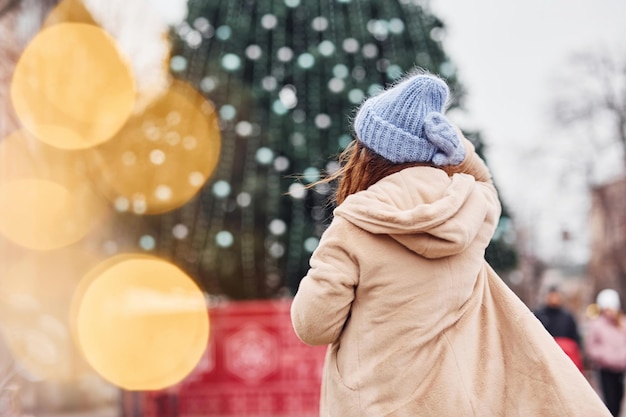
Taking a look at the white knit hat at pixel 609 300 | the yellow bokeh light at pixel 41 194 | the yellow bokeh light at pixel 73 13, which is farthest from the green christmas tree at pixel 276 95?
the white knit hat at pixel 609 300

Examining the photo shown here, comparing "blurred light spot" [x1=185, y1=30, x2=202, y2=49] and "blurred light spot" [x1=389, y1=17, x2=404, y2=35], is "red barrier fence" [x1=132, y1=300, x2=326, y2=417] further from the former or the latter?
"blurred light spot" [x1=389, y1=17, x2=404, y2=35]

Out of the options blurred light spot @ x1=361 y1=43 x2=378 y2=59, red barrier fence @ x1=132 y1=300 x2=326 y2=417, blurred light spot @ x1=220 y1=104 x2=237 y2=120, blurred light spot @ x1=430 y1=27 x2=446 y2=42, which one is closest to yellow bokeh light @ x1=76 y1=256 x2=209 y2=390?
red barrier fence @ x1=132 y1=300 x2=326 y2=417

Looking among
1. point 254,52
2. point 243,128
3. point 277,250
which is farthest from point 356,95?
point 277,250

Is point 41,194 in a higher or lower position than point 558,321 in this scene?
lower

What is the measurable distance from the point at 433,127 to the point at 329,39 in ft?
28.2

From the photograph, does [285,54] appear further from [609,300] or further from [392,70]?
[609,300]

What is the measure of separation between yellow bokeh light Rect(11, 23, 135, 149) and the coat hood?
10.0m

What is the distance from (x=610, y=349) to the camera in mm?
8594

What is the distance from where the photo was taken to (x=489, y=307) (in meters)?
2.28

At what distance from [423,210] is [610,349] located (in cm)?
732

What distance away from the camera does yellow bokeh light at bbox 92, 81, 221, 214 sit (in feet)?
35.3

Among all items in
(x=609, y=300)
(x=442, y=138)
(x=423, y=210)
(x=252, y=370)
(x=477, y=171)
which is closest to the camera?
(x=423, y=210)

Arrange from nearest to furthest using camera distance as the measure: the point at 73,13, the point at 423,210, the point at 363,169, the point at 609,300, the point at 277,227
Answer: the point at 423,210 < the point at 363,169 < the point at 609,300 < the point at 277,227 < the point at 73,13

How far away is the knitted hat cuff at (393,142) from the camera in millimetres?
2246
